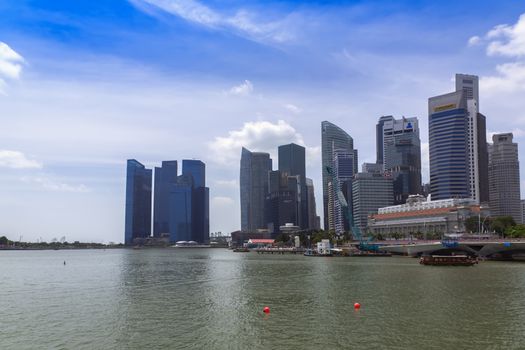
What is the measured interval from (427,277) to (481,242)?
338 ft

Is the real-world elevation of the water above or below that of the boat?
above

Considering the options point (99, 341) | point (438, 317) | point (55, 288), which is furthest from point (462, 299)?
point (55, 288)

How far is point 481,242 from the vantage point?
199 meters

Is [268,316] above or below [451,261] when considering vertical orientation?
above

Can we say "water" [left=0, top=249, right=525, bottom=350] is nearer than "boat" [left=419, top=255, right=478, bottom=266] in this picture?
Yes

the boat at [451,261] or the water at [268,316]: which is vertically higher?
the water at [268,316]

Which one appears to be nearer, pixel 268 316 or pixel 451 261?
pixel 268 316

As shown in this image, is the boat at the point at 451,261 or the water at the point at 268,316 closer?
the water at the point at 268,316

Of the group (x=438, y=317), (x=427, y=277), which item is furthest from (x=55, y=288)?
(x=427, y=277)

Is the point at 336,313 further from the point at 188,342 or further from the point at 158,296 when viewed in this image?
the point at 158,296

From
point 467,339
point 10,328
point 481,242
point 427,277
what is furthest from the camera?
point 481,242

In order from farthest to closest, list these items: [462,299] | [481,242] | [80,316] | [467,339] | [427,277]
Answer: [481,242], [427,277], [462,299], [80,316], [467,339]

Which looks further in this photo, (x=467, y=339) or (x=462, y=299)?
(x=462, y=299)

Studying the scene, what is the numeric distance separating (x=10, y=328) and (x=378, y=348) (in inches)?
1599
